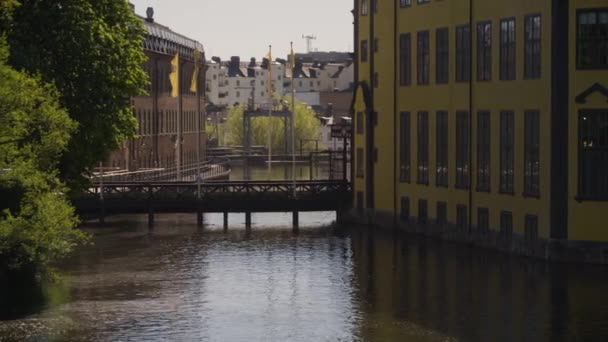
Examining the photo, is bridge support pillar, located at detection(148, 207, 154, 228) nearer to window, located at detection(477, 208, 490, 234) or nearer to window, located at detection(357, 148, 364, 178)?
window, located at detection(357, 148, 364, 178)

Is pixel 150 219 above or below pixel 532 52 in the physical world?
below

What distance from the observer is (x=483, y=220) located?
67688 mm

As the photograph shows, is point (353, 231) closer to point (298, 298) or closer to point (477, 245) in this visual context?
point (477, 245)

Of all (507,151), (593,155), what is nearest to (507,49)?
(507,151)

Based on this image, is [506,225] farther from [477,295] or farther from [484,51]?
[477,295]

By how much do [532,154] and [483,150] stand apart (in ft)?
18.1

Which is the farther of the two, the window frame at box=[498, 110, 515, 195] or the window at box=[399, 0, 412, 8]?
the window at box=[399, 0, 412, 8]

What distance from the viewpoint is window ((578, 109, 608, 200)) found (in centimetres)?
5931

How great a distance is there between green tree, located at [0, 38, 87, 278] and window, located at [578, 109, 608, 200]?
21.2m

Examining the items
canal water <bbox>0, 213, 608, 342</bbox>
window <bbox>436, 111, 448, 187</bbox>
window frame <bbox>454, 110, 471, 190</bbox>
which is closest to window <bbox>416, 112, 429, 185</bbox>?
window <bbox>436, 111, 448, 187</bbox>

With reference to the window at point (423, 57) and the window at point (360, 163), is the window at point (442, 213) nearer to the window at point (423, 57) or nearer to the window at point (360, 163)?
the window at point (423, 57)

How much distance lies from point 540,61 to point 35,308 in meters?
24.6

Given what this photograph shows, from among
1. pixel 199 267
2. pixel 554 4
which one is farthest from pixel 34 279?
pixel 554 4

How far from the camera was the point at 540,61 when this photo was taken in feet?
203
